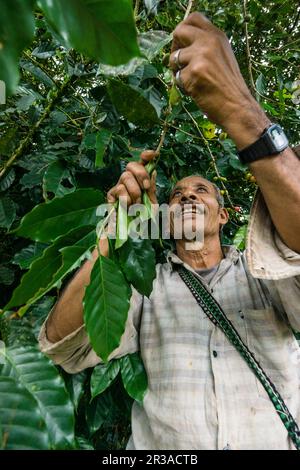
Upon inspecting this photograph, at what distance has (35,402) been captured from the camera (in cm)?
44

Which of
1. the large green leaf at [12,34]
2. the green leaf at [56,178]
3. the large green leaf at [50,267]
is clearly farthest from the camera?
the green leaf at [56,178]

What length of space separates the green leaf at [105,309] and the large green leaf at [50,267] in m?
0.05

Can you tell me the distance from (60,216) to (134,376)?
59cm

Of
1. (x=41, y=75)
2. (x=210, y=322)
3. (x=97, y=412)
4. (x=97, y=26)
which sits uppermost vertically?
(x=41, y=75)

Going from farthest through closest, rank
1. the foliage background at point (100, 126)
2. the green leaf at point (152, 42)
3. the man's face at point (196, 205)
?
the man's face at point (196, 205), the foliage background at point (100, 126), the green leaf at point (152, 42)

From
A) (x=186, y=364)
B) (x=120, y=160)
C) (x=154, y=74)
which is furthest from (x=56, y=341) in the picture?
(x=154, y=74)

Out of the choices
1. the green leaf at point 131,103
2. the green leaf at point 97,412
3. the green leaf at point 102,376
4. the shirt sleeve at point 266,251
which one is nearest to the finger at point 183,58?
the green leaf at point 131,103

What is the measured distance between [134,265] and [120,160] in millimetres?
541

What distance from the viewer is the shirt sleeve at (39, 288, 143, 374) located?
97 centimetres

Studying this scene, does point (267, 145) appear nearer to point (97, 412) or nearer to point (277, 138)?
point (277, 138)

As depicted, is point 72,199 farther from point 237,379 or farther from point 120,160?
point 237,379

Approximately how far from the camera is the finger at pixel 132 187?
75 cm

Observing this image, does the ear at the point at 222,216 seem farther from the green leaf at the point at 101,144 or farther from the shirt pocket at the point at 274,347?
the green leaf at the point at 101,144

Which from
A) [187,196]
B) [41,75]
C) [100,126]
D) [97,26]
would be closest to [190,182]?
[187,196]
